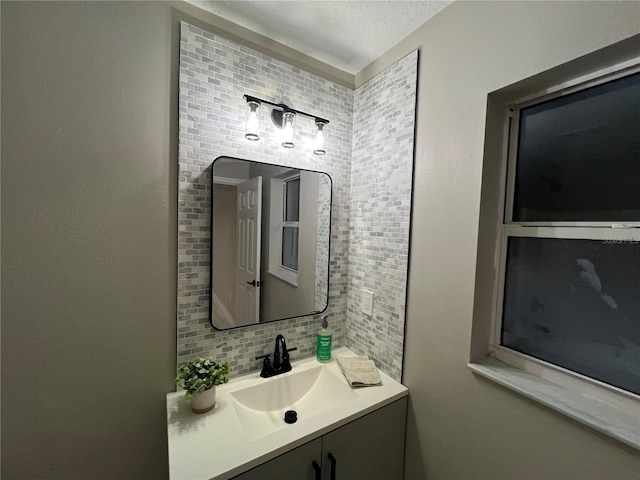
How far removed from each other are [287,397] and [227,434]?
15.6 inches

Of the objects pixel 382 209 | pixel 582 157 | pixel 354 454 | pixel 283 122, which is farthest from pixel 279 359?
pixel 582 157

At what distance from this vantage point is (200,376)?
3.30 feet

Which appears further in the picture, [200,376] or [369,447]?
[369,447]

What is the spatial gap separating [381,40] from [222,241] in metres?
1.20

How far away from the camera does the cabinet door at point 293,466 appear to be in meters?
0.84

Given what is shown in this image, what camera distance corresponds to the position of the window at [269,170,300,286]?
4.38 feet

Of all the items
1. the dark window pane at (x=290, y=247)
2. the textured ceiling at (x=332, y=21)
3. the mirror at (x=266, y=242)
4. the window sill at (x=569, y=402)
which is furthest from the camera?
the dark window pane at (x=290, y=247)

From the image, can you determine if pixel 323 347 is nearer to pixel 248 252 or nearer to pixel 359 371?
pixel 359 371

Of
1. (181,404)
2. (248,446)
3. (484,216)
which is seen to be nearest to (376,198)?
(484,216)

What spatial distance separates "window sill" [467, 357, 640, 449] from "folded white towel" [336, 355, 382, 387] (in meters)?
0.45

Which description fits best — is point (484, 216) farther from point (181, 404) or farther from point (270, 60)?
point (181, 404)

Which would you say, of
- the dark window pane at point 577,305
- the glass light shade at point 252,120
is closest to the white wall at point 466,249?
the dark window pane at point 577,305

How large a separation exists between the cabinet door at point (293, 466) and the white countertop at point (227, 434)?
23 mm

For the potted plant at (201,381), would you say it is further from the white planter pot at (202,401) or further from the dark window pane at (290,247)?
the dark window pane at (290,247)
